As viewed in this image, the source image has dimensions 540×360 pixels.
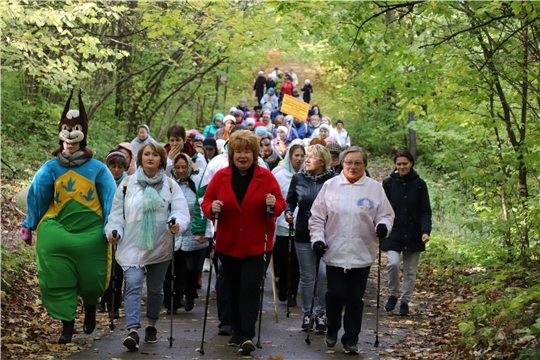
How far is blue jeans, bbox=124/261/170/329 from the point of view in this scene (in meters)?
7.24

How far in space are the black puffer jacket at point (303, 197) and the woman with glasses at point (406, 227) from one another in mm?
1658

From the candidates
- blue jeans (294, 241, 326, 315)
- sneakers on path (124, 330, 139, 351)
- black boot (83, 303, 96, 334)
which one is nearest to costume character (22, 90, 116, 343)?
black boot (83, 303, 96, 334)

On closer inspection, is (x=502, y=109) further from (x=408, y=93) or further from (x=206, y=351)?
(x=206, y=351)

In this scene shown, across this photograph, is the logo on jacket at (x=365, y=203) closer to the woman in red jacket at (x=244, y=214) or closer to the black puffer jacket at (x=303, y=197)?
the woman in red jacket at (x=244, y=214)

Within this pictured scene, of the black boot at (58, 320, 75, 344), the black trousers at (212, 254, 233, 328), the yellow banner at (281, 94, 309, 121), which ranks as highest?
the yellow banner at (281, 94, 309, 121)

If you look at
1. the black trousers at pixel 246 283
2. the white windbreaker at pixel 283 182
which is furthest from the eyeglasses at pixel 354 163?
the white windbreaker at pixel 283 182

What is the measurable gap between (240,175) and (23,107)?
14101 mm

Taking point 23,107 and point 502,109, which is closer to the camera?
point 502,109

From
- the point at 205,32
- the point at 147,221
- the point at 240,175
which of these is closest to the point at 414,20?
the point at 240,175

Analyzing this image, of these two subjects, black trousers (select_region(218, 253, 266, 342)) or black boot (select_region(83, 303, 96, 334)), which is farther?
black boot (select_region(83, 303, 96, 334))

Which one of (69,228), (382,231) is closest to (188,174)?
(69,228)

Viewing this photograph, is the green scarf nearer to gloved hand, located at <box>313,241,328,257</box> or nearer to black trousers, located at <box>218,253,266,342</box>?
black trousers, located at <box>218,253,266,342</box>

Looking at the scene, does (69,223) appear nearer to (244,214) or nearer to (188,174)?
(244,214)

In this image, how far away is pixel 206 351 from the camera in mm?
7219
